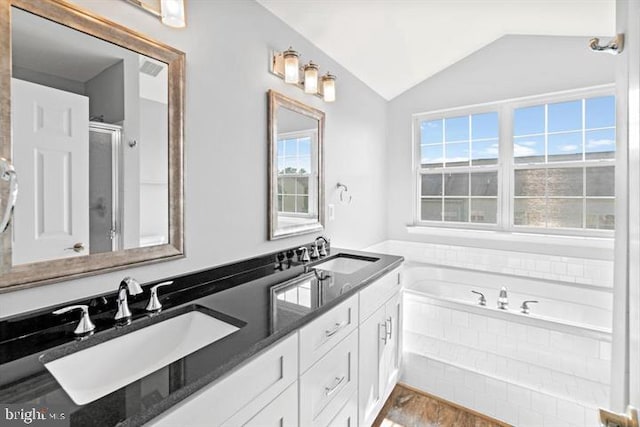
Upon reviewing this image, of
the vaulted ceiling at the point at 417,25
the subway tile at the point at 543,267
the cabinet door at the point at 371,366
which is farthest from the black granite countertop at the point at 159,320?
the subway tile at the point at 543,267

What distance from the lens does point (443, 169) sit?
3.46 meters

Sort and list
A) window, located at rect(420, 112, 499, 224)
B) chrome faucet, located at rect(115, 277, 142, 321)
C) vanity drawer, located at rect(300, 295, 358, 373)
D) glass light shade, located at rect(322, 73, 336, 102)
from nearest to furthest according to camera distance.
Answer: chrome faucet, located at rect(115, 277, 142, 321) < vanity drawer, located at rect(300, 295, 358, 373) < glass light shade, located at rect(322, 73, 336, 102) < window, located at rect(420, 112, 499, 224)

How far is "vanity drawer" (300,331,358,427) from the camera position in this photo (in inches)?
47.9

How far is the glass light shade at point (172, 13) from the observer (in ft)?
4.16

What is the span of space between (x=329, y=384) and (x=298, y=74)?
1756 millimetres

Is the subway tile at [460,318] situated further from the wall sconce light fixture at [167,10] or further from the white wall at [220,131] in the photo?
the wall sconce light fixture at [167,10]

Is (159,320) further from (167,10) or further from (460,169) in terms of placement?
(460,169)

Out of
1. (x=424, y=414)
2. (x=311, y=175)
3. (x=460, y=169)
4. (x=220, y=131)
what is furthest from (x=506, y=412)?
(x=220, y=131)

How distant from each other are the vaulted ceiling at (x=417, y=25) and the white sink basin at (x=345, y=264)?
5.22ft

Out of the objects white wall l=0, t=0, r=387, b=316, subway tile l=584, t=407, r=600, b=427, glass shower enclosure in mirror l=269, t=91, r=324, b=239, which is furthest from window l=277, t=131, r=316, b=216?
subway tile l=584, t=407, r=600, b=427

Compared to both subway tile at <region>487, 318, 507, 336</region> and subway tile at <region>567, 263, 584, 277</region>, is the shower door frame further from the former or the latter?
subway tile at <region>567, 263, 584, 277</region>

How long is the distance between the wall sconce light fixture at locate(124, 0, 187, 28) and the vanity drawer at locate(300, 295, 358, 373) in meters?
1.32

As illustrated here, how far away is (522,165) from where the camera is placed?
304cm

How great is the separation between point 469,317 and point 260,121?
197 centimetres
